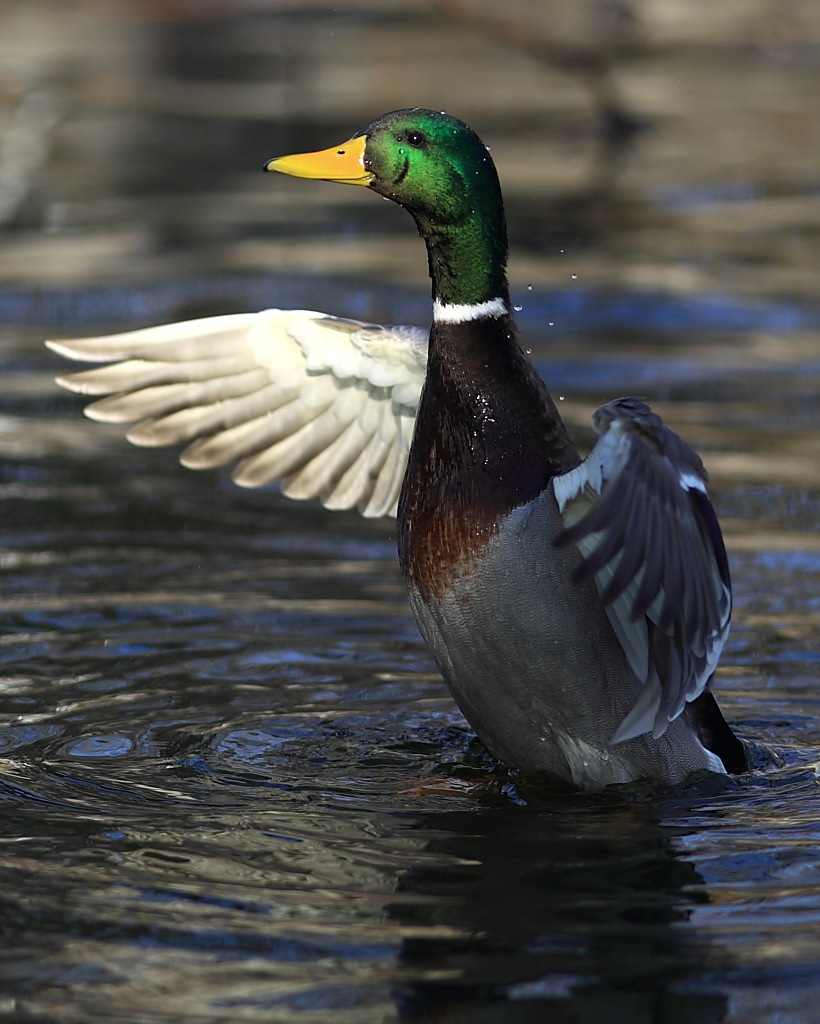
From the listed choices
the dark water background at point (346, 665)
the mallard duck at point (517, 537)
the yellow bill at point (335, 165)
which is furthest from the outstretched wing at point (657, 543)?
the yellow bill at point (335, 165)

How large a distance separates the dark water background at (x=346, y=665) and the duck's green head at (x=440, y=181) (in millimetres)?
1366

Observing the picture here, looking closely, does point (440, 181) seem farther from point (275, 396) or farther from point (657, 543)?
point (275, 396)

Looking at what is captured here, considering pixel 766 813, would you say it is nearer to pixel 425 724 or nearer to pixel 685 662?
pixel 685 662

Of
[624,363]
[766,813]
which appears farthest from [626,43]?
[766,813]

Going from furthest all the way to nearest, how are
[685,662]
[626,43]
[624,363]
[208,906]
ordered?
[626,43] < [624,363] < [685,662] < [208,906]

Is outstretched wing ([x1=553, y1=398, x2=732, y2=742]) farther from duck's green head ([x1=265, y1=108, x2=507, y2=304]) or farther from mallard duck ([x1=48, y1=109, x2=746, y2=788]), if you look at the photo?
duck's green head ([x1=265, y1=108, x2=507, y2=304])

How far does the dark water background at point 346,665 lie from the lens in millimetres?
3789

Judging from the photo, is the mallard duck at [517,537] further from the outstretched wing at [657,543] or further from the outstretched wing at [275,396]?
the outstretched wing at [275,396]

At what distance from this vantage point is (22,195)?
13.2 metres

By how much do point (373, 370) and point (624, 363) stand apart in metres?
3.75

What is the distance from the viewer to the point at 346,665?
5887mm

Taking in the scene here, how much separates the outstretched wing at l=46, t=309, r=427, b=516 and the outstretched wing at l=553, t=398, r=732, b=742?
1.43 meters

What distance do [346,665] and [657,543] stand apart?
2.02 meters

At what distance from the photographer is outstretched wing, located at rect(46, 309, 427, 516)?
5.80m
